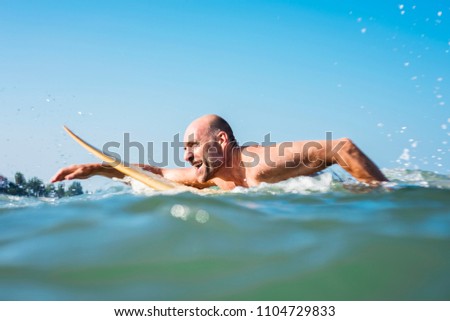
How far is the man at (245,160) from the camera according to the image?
5.15 metres

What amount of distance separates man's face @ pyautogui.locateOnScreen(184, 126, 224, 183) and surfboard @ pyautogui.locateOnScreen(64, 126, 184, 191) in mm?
491

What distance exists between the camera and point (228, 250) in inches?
111

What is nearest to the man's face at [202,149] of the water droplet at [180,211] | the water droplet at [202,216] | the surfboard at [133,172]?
the surfboard at [133,172]

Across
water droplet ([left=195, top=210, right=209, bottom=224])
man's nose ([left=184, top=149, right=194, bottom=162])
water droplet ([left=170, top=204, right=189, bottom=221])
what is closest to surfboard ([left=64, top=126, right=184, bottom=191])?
man's nose ([left=184, top=149, right=194, bottom=162])

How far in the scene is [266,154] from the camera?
565 centimetres

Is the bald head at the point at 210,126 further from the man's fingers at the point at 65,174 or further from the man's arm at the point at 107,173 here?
the man's fingers at the point at 65,174

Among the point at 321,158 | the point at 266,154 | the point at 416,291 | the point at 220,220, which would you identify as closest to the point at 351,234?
the point at 416,291

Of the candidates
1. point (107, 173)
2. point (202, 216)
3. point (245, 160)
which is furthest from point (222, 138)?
point (202, 216)

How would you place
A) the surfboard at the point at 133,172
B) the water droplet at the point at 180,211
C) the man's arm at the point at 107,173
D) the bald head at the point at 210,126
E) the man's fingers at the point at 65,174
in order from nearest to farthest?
the water droplet at the point at 180,211, the surfboard at the point at 133,172, the man's fingers at the point at 65,174, the man's arm at the point at 107,173, the bald head at the point at 210,126

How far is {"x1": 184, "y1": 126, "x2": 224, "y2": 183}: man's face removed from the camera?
6105mm

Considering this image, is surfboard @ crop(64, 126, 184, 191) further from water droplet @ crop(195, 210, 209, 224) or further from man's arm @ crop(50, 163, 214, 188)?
water droplet @ crop(195, 210, 209, 224)

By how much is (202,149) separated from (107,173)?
1.68 metres

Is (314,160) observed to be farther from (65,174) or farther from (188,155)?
(65,174)

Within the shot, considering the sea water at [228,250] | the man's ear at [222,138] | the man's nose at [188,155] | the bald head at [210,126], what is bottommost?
the sea water at [228,250]
